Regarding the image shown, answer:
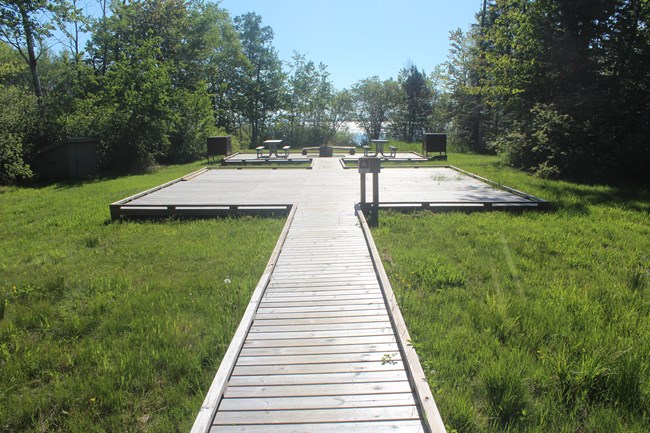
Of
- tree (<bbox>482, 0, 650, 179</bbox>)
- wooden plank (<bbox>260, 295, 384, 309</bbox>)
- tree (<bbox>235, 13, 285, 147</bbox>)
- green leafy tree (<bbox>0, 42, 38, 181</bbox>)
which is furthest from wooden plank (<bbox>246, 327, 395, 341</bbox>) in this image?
tree (<bbox>235, 13, 285, 147</bbox>)

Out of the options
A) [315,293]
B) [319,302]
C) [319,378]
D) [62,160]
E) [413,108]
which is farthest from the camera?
[413,108]

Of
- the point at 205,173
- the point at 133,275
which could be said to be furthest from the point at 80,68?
the point at 133,275

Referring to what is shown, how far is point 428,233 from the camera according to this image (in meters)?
6.69

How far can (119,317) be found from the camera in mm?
3988

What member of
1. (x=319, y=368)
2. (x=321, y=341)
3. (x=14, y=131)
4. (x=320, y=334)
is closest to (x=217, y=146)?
(x=14, y=131)

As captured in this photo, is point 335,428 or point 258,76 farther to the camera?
point 258,76

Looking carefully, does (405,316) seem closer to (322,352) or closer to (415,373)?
(322,352)

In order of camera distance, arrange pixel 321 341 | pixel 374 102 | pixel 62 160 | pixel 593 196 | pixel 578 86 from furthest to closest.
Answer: pixel 374 102, pixel 62 160, pixel 578 86, pixel 593 196, pixel 321 341

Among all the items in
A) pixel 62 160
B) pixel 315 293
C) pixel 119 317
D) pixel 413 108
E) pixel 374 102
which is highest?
pixel 374 102

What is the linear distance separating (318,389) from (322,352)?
1.49 feet

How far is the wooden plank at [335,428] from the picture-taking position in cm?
231

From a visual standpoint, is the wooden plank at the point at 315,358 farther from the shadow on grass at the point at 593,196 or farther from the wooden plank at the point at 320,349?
the shadow on grass at the point at 593,196

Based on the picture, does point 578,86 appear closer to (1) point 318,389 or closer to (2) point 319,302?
(2) point 319,302

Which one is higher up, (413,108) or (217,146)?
(413,108)
